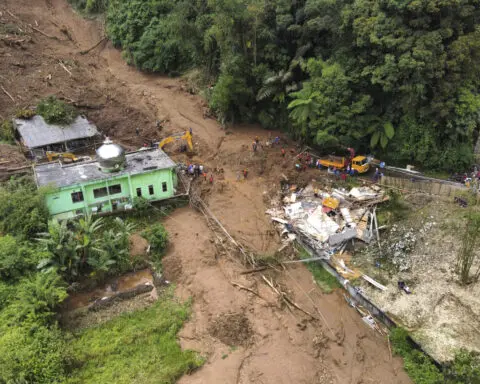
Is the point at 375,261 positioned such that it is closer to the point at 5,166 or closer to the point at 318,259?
the point at 318,259

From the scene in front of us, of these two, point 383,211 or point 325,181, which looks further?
point 325,181

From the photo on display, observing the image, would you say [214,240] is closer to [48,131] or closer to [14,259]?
[14,259]

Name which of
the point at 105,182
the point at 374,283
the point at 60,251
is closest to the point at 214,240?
the point at 105,182

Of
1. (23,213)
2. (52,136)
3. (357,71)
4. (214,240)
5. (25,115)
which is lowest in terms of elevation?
(214,240)

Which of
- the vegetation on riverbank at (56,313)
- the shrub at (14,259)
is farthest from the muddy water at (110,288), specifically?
the shrub at (14,259)

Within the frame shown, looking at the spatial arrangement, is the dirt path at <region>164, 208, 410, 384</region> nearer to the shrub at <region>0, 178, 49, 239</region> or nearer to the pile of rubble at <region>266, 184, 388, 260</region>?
the pile of rubble at <region>266, 184, 388, 260</region>

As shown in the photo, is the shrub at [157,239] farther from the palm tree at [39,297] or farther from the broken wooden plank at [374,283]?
the broken wooden plank at [374,283]

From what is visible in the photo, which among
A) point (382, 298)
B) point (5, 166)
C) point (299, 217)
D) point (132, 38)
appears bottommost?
point (382, 298)

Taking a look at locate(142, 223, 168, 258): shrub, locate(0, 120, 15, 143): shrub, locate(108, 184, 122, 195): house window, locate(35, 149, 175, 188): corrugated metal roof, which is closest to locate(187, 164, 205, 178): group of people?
locate(35, 149, 175, 188): corrugated metal roof

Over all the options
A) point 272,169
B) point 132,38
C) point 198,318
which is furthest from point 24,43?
point 198,318
